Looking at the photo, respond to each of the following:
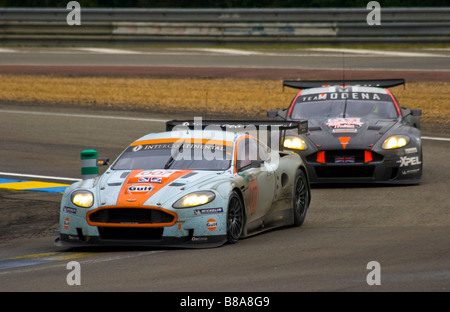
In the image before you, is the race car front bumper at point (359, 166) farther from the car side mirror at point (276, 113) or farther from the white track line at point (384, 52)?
the white track line at point (384, 52)

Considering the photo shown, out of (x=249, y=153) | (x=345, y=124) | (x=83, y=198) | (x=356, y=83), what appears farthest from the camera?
(x=356, y=83)

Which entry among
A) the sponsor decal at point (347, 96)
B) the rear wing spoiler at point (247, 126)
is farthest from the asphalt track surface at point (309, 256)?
the sponsor decal at point (347, 96)

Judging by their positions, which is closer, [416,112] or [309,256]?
[309,256]

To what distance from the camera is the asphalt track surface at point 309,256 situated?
762 cm

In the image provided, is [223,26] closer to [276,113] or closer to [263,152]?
[276,113]

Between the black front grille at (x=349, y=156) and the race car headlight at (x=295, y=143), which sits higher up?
the race car headlight at (x=295, y=143)

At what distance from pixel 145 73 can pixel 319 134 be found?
546 inches

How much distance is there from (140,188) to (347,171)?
16.3 ft

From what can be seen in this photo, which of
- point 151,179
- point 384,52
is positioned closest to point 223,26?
point 384,52

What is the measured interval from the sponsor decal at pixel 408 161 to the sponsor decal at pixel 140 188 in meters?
5.37

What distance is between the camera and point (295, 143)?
47.0ft

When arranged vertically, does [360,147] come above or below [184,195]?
above

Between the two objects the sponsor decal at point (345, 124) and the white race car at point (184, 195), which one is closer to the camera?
the white race car at point (184, 195)
